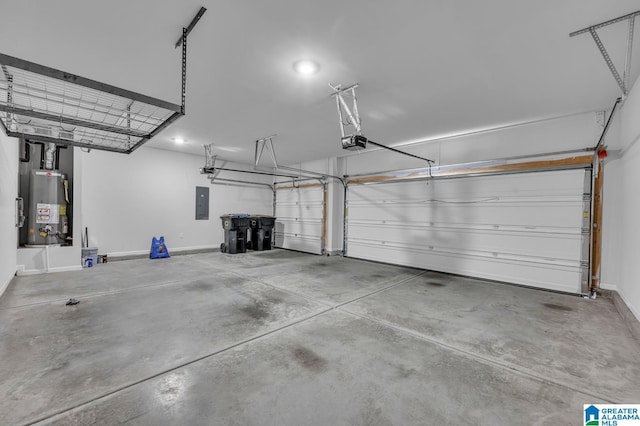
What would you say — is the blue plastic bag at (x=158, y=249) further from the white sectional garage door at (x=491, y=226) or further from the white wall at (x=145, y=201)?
the white sectional garage door at (x=491, y=226)

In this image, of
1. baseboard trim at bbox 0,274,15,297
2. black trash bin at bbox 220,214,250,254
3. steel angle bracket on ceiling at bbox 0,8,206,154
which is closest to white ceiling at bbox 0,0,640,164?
steel angle bracket on ceiling at bbox 0,8,206,154

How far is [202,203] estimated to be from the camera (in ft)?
26.7

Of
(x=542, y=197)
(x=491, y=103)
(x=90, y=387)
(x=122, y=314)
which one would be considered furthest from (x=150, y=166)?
(x=542, y=197)

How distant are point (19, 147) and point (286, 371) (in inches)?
249

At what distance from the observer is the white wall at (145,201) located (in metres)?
6.25

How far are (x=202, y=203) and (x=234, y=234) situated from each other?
1516mm

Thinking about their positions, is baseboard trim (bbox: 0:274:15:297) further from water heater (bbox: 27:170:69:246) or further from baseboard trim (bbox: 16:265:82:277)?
water heater (bbox: 27:170:69:246)

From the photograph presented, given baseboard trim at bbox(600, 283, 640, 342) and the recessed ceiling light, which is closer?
baseboard trim at bbox(600, 283, 640, 342)

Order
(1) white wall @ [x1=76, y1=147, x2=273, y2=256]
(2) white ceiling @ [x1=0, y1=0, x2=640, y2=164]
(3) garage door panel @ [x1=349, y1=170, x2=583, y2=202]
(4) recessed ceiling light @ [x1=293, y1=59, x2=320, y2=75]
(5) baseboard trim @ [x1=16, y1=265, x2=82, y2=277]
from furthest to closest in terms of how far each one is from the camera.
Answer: (1) white wall @ [x1=76, y1=147, x2=273, y2=256] < (5) baseboard trim @ [x1=16, y1=265, x2=82, y2=277] < (3) garage door panel @ [x1=349, y1=170, x2=583, y2=202] < (4) recessed ceiling light @ [x1=293, y1=59, x2=320, y2=75] < (2) white ceiling @ [x1=0, y1=0, x2=640, y2=164]

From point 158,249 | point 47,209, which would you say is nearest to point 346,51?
point 47,209

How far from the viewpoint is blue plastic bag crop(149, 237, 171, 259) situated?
6.67 m

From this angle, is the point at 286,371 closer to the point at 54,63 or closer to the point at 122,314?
the point at 122,314

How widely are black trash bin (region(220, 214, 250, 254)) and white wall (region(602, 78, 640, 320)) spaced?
25.2 ft

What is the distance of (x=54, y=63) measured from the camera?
9.76 feet
